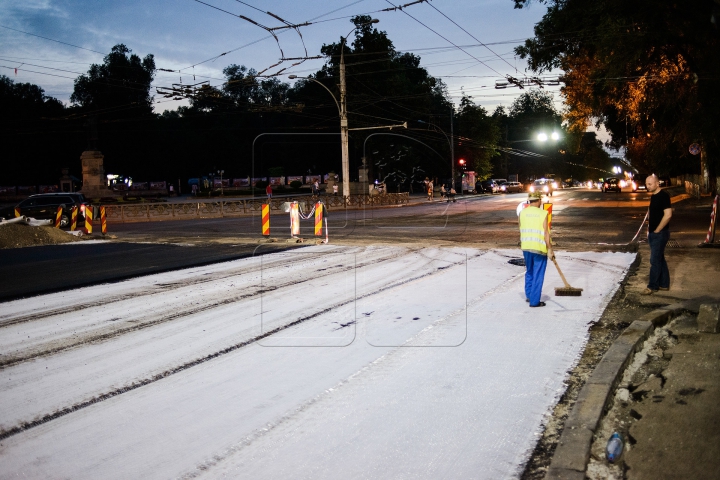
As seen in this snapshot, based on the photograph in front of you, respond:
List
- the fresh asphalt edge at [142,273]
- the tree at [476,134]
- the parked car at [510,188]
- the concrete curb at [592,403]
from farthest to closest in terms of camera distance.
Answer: the tree at [476,134], the parked car at [510,188], the fresh asphalt edge at [142,273], the concrete curb at [592,403]

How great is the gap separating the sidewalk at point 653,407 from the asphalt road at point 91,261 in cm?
944

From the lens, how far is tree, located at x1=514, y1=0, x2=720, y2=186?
2609 centimetres

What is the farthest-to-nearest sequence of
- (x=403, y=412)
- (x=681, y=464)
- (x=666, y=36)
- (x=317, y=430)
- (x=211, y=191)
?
(x=211, y=191) → (x=666, y=36) → (x=403, y=412) → (x=317, y=430) → (x=681, y=464)

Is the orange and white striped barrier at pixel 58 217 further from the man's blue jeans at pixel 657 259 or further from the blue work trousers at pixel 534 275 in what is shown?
the man's blue jeans at pixel 657 259

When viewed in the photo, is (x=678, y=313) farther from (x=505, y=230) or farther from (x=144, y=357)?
(x=505, y=230)

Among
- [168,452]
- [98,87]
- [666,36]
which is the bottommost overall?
[168,452]

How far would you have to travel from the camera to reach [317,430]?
4.93 m

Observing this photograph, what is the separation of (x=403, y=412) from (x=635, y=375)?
2.40 metres

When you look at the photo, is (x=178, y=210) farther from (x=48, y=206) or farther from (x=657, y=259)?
(x=657, y=259)

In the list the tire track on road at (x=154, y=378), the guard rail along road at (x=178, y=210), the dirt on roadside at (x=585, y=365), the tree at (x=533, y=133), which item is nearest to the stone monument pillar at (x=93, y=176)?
the guard rail along road at (x=178, y=210)

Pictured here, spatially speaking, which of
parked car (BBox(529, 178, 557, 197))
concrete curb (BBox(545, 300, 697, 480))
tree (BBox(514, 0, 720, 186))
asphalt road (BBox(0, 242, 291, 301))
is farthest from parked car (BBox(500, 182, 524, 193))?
concrete curb (BBox(545, 300, 697, 480))

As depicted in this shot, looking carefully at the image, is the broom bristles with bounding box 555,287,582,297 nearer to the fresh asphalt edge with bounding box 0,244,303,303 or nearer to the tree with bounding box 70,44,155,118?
the fresh asphalt edge with bounding box 0,244,303,303

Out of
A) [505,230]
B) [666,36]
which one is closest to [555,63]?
[666,36]

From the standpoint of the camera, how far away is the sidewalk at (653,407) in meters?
4.26
